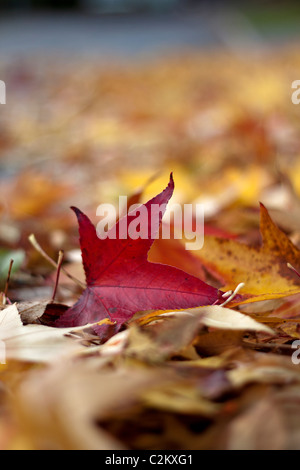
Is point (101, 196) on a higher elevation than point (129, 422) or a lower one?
higher

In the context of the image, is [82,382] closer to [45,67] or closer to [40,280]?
[40,280]

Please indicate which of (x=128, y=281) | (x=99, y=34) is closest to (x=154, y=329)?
(x=128, y=281)

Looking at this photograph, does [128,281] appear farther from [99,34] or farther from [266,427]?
[99,34]

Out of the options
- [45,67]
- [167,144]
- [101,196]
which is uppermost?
[45,67]

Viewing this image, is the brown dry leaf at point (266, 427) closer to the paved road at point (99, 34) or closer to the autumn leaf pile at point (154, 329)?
the autumn leaf pile at point (154, 329)

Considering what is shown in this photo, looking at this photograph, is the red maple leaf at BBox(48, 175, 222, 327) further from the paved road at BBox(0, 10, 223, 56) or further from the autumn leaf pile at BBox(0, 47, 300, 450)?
the paved road at BBox(0, 10, 223, 56)

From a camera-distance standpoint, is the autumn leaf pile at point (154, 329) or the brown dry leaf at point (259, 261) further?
the brown dry leaf at point (259, 261)

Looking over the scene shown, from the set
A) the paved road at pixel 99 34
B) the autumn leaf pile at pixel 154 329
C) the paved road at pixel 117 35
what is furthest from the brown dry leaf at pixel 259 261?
the paved road at pixel 99 34

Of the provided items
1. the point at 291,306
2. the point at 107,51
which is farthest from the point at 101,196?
the point at 107,51
